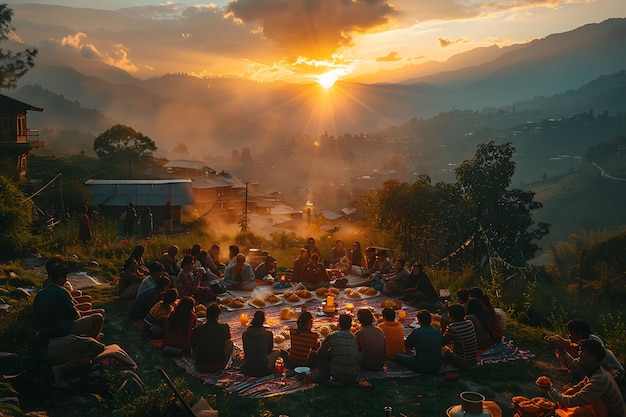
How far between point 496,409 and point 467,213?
3153cm

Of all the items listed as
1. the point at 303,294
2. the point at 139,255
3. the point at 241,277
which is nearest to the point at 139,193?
the point at 241,277

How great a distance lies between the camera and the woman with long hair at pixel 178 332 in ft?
29.9

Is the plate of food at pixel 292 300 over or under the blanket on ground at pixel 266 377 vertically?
under

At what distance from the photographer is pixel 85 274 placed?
1457 cm

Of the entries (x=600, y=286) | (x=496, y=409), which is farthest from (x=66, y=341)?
(x=600, y=286)

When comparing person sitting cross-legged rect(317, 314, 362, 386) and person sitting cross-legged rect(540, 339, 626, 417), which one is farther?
person sitting cross-legged rect(317, 314, 362, 386)

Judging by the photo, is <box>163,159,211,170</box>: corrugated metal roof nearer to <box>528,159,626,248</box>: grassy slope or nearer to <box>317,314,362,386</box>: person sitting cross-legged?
<box>317,314,362,386</box>: person sitting cross-legged

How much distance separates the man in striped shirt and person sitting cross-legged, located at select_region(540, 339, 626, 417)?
234 cm

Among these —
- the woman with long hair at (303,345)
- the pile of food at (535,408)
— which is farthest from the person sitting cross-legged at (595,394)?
the woman with long hair at (303,345)

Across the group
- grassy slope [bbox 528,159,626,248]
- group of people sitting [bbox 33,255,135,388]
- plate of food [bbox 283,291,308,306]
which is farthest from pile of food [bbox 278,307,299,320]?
grassy slope [bbox 528,159,626,248]

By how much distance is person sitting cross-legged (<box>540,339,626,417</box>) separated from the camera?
6305mm

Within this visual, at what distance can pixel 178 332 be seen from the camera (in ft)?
30.3

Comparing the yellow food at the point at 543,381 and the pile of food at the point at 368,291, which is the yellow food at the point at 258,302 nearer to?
the pile of food at the point at 368,291

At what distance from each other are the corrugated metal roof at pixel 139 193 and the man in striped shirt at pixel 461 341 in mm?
33187
